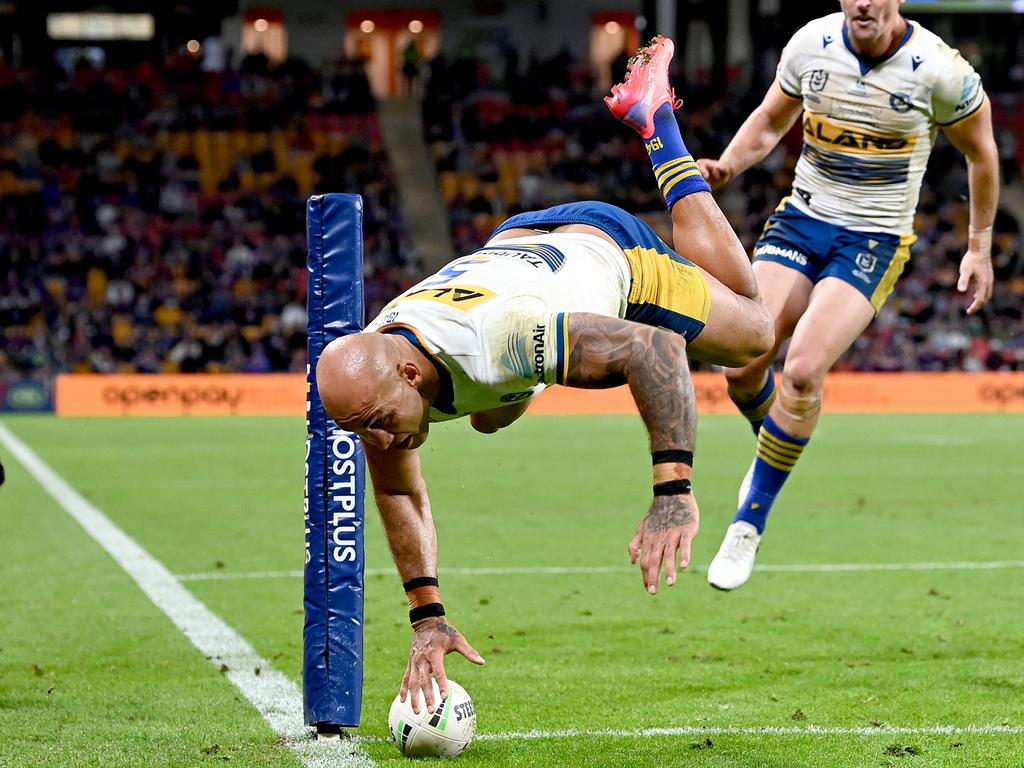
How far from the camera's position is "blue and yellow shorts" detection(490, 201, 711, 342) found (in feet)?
18.0

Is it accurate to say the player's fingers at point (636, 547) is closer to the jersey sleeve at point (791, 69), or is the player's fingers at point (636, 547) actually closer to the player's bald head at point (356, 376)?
the player's bald head at point (356, 376)

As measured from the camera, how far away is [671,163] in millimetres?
6055

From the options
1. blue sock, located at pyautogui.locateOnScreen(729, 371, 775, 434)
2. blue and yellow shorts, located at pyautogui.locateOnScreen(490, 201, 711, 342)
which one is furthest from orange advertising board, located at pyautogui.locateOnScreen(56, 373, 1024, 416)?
blue and yellow shorts, located at pyautogui.locateOnScreen(490, 201, 711, 342)

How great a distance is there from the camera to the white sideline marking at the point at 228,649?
201 inches

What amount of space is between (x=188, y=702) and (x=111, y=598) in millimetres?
2745

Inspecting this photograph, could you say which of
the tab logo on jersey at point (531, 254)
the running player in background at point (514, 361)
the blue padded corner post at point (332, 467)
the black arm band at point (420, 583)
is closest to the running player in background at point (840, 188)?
the running player in background at point (514, 361)

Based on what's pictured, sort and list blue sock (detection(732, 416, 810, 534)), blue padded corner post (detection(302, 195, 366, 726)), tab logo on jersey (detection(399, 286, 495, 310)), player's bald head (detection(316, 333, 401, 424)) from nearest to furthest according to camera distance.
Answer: player's bald head (detection(316, 333, 401, 424)) < tab logo on jersey (detection(399, 286, 495, 310)) < blue padded corner post (detection(302, 195, 366, 726)) < blue sock (detection(732, 416, 810, 534))

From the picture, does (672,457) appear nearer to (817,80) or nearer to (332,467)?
(332,467)

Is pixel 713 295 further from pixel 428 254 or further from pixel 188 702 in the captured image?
pixel 428 254

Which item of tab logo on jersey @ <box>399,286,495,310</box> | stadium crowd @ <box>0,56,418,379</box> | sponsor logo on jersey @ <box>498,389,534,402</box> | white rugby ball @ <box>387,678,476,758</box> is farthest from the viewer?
stadium crowd @ <box>0,56,418,379</box>

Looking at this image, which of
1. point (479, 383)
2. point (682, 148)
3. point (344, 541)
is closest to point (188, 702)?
point (344, 541)

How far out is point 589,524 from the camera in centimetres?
1174

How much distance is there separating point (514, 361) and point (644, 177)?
28541 millimetres

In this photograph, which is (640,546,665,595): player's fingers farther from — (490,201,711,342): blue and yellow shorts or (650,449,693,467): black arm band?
(490,201,711,342): blue and yellow shorts
